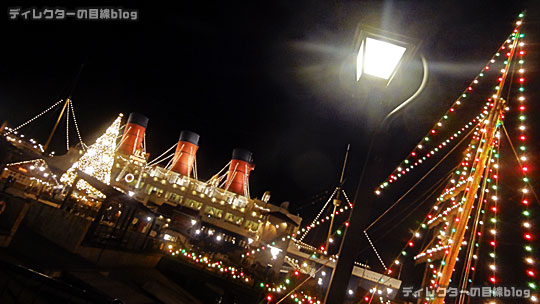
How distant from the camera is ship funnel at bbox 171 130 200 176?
4100cm

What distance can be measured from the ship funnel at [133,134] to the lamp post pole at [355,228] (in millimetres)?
42945

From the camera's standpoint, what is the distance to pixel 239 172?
139ft

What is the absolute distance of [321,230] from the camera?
48.0 metres

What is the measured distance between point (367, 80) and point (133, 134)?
143 feet

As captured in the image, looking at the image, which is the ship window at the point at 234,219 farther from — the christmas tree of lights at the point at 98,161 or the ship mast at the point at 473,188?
the ship mast at the point at 473,188

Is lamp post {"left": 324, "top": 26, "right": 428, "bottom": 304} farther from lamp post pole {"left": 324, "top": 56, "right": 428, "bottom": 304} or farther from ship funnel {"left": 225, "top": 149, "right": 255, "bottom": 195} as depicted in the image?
ship funnel {"left": 225, "top": 149, "right": 255, "bottom": 195}

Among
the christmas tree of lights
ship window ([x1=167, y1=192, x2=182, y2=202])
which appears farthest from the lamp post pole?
ship window ([x1=167, y1=192, x2=182, y2=202])

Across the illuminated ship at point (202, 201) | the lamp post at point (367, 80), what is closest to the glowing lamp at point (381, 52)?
the lamp post at point (367, 80)

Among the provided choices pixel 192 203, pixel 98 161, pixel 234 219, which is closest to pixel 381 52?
pixel 98 161

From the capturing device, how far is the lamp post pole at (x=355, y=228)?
1.83m

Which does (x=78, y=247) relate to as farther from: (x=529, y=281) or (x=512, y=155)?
(x=512, y=155)

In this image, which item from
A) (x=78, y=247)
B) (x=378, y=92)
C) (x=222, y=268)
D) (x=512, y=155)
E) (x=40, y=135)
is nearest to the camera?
(x=378, y=92)

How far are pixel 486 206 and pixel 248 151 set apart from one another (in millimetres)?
38151

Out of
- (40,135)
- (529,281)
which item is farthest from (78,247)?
(40,135)
